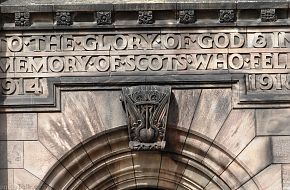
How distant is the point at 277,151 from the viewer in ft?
35.2

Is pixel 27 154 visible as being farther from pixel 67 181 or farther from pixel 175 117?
pixel 175 117

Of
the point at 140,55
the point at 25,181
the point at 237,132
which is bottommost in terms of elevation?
the point at 25,181

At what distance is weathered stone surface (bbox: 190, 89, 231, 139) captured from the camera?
35.4 feet

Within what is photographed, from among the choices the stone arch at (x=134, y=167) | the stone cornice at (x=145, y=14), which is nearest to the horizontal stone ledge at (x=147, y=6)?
the stone cornice at (x=145, y=14)

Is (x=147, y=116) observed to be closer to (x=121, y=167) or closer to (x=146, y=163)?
(x=146, y=163)

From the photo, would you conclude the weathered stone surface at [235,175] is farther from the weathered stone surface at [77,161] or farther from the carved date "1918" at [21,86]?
the carved date "1918" at [21,86]

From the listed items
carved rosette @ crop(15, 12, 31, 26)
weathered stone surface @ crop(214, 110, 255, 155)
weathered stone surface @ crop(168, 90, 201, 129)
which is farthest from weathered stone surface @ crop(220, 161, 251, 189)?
carved rosette @ crop(15, 12, 31, 26)

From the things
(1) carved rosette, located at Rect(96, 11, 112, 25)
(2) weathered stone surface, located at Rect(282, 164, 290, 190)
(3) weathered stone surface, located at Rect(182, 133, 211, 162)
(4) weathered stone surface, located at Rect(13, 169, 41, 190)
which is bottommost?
(2) weathered stone surface, located at Rect(282, 164, 290, 190)

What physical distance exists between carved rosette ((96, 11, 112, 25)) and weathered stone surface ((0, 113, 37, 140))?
1.38m

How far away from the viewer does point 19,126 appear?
1080 cm

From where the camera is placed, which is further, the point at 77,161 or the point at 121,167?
the point at 121,167

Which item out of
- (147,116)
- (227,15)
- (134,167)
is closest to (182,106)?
(147,116)

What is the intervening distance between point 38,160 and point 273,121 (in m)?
2.88

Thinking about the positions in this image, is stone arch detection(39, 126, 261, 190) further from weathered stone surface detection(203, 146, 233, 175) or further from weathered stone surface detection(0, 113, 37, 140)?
weathered stone surface detection(0, 113, 37, 140)
